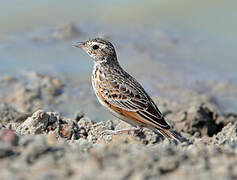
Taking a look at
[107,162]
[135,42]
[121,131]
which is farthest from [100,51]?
[135,42]

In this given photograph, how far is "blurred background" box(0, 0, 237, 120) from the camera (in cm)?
1648

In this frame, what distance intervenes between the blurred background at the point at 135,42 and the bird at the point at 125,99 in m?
3.13

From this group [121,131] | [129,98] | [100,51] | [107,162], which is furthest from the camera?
[100,51]

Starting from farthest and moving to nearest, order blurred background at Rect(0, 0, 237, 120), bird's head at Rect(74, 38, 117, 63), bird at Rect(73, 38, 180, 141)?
blurred background at Rect(0, 0, 237, 120) → bird's head at Rect(74, 38, 117, 63) → bird at Rect(73, 38, 180, 141)

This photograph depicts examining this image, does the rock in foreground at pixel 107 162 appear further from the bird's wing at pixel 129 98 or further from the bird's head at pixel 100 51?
the bird's head at pixel 100 51

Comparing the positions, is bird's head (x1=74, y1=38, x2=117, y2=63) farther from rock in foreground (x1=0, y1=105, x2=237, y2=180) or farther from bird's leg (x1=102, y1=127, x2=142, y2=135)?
rock in foreground (x1=0, y1=105, x2=237, y2=180)

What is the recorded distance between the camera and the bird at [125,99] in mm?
9383

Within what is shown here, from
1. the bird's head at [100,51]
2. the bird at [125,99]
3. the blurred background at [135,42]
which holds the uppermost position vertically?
the blurred background at [135,42]

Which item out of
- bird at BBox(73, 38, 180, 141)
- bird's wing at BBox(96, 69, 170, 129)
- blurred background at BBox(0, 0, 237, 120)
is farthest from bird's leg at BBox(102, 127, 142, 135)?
blurred background at BBox(0, 0, 237, 120)

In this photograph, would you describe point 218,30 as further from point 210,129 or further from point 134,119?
point 134,119

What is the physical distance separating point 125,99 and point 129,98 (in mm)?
70

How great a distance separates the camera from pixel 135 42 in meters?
20.2

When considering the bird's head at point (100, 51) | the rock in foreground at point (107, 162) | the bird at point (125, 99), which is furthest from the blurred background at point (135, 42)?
the rock in foreground at point (107, 162)

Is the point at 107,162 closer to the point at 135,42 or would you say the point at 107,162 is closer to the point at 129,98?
the point at 129,98
